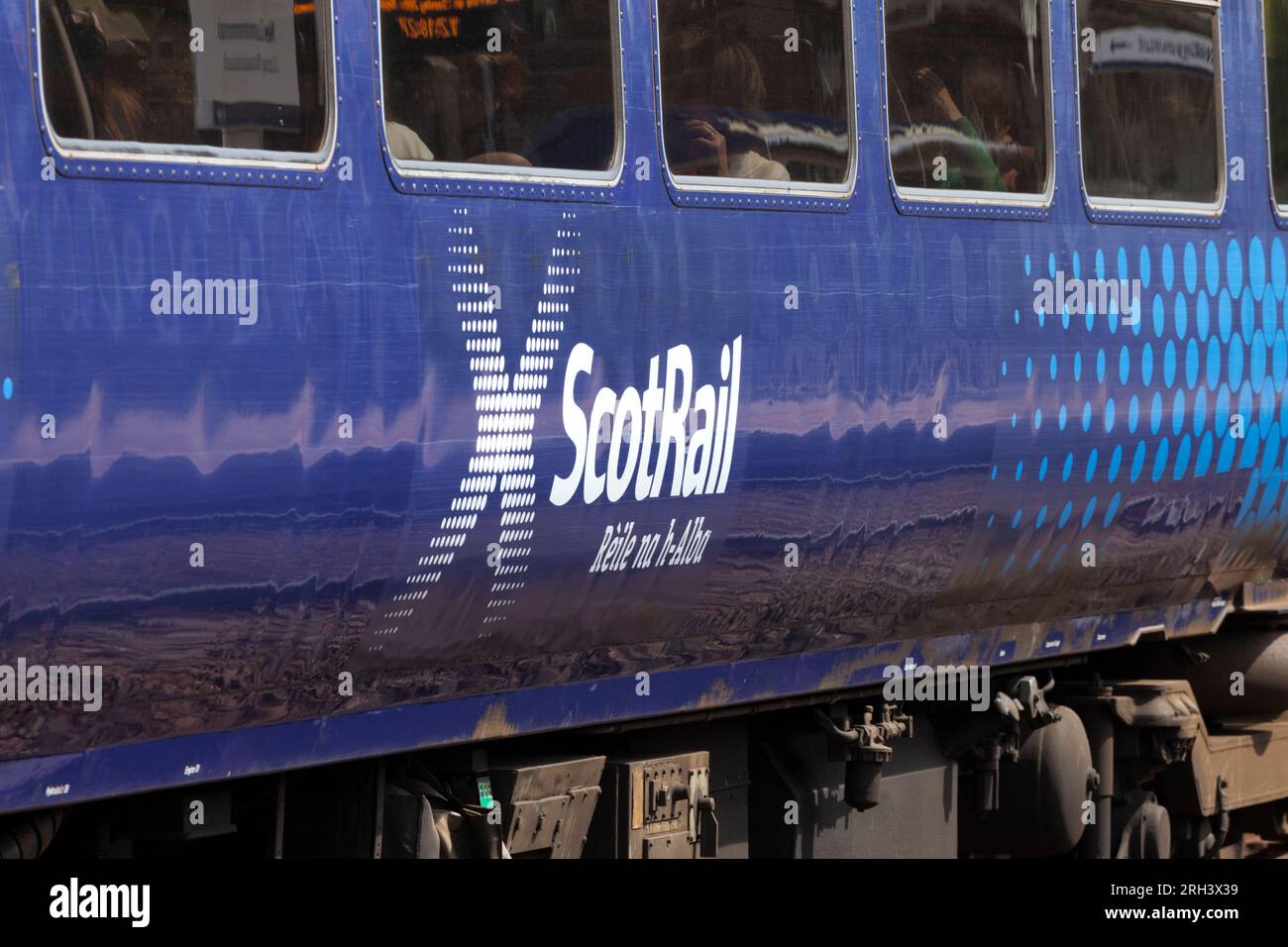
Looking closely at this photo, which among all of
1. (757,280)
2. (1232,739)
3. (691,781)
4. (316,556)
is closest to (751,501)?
(757,280)

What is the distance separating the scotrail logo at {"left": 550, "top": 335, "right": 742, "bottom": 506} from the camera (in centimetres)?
521

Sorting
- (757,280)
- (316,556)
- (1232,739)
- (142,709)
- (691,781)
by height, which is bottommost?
(1232,739)

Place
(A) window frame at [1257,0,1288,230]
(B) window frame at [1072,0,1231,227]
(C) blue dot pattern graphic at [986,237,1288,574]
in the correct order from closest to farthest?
(C) blue dot pattern graphic at [986,237,1288,574]
(B) window frame at [1072,0,1231,227]
(A) window frame at [1257,0,1288,230]

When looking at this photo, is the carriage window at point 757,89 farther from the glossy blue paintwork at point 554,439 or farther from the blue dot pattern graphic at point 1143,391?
the blue dot pattern graphic at point 1143,391

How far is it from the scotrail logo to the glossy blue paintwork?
1.7 inches

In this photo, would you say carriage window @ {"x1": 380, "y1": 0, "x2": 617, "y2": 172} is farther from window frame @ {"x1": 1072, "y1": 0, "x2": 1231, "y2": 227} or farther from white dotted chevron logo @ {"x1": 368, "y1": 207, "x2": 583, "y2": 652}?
window frame @ {"x1": 1072, "y1": 0, "x2": 1231, "y2": 227}

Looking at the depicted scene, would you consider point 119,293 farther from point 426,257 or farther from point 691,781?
point 691,781

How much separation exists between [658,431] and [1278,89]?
364 cm

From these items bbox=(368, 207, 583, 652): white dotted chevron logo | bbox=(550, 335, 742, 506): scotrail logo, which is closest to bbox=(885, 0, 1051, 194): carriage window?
bbox=(550, 335, 742, 506): scotrail logo

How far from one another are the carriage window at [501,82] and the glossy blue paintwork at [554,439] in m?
0.09

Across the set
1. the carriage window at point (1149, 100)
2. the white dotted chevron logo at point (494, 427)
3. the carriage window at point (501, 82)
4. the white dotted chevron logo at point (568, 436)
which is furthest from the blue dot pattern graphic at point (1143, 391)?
the white dotted chevron logo at point (494, 427)

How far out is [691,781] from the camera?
6305 mm

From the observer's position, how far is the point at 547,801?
19.0ft
